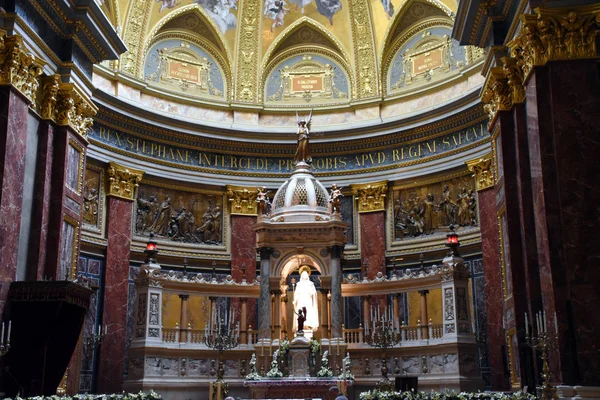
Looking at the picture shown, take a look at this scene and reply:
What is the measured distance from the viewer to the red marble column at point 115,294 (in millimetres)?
25094

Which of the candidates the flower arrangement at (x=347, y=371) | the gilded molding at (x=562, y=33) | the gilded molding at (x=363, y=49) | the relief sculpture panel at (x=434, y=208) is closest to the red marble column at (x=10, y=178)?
the flower arrangement at (x=347, y=371)

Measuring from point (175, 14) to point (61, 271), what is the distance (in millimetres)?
16140

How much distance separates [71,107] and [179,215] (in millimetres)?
10846

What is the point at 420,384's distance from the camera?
21250 mm

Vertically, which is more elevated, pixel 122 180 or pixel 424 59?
pixel 424 59

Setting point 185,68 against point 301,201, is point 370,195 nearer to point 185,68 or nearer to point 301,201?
point 301,201

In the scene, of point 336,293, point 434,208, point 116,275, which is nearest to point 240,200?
point 116,275

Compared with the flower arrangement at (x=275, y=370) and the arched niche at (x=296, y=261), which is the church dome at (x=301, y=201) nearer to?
the arched niche at (x=296, y=261)

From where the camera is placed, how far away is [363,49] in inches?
1261

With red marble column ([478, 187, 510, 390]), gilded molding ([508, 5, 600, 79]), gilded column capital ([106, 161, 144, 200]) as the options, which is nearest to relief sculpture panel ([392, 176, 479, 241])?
red marble column ([478, 187, 510, 390])

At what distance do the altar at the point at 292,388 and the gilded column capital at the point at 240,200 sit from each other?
1021 cm

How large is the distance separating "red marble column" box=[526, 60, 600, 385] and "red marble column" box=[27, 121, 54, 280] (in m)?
11.7

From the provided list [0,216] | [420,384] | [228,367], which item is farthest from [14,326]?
[420,384]

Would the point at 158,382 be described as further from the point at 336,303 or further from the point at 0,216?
the point at 0,216
